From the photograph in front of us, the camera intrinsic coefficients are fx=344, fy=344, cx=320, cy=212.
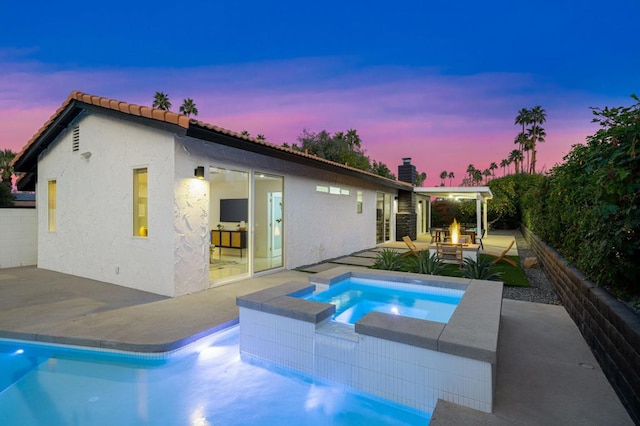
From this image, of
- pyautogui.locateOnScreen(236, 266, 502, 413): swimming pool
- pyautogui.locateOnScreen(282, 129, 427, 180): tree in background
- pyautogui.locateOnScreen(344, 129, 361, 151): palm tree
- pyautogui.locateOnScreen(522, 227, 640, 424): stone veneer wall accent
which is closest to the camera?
pyautogui.locateOnScreen(522, 227, 640, 424): stone veneer wall accent

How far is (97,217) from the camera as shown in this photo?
27.6 ft

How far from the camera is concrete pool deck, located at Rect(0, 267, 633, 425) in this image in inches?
118

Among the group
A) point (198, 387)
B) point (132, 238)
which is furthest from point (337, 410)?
point (132, 238)

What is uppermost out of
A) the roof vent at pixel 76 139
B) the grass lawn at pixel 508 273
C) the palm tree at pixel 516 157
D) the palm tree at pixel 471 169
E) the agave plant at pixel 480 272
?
the palm tree at pixel 471 169

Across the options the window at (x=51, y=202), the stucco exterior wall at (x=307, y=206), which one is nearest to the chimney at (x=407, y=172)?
the stucco exterior wall at (x=307, y=206)

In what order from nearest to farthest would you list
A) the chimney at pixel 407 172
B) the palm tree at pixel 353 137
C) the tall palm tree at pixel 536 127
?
the chimney at pixel 407 172
the palm tree at pixel 353 137
the tall palm tree at pixel 536 127

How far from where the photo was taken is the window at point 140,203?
7.45 meters

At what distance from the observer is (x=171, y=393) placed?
3.73m

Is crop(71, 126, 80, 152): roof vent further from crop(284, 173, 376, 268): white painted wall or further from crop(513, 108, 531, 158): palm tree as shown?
crop(513, 108, 531, 158): palm tree

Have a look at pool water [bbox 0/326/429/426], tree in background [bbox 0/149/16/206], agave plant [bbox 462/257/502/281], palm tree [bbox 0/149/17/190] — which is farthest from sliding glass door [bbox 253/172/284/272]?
palm tree [bbox 0/149/17/190]

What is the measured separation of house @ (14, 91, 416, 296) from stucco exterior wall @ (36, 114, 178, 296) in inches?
0.9

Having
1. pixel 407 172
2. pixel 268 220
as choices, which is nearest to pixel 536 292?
pixel 268 220

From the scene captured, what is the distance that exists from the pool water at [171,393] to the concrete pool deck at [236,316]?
29cm

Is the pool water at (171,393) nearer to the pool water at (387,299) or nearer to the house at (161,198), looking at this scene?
the pool water at (387,299)
